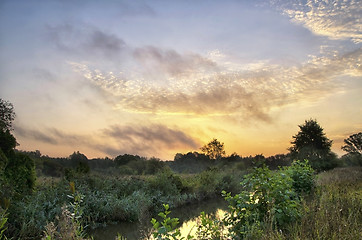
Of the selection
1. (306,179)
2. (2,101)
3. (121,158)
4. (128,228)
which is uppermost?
(2,101)

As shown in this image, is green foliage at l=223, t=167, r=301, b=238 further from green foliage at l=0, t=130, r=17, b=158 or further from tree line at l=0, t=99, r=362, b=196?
green foliage at l=0, t=130, r=17, b=158

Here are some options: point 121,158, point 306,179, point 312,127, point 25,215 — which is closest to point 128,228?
point 25,215

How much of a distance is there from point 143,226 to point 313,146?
3081 cm

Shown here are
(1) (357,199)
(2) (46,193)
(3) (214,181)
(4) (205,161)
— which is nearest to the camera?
(1) (357,199)

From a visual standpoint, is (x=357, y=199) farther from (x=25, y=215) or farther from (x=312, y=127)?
(x=312, y=127)

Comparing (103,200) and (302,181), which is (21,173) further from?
(302,181)

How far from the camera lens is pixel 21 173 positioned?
1130cm

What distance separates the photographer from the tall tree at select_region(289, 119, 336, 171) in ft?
114

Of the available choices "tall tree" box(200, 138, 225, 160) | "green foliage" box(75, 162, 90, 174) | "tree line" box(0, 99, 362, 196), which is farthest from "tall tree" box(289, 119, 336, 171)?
"green foliage" box(75, 162, 90, 174)

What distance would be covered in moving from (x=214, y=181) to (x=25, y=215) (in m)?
Result: 13.4

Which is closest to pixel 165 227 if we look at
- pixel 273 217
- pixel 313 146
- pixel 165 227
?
pixel 165 227

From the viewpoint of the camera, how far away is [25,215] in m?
9.47

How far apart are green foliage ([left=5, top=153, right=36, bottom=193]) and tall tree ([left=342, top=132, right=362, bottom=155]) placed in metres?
33.6

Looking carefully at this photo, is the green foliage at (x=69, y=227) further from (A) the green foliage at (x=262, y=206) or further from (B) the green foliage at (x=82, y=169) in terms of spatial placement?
(B) the green foliage at (x=82, y=169)
